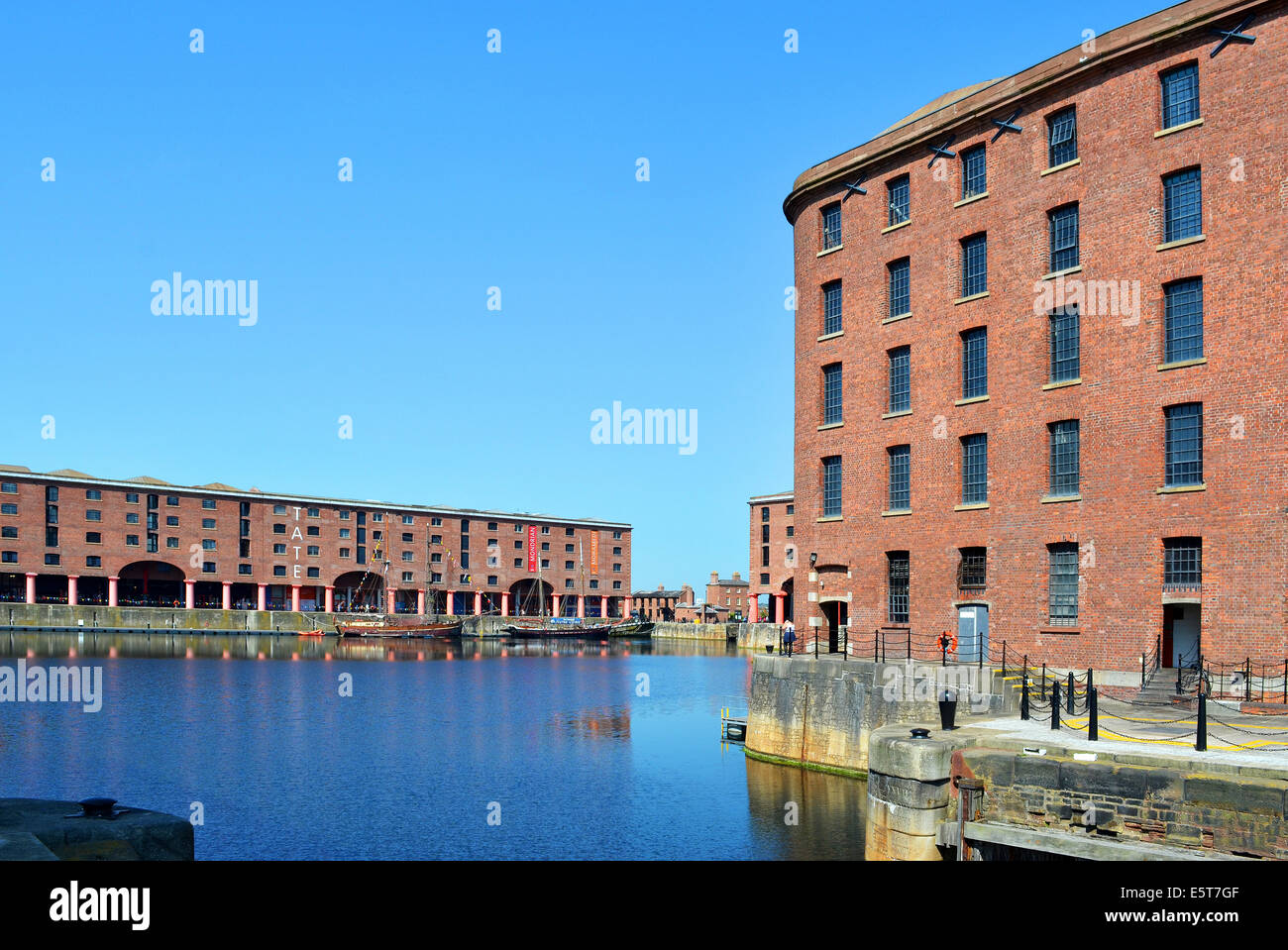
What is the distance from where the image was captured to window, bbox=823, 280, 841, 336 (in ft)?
137

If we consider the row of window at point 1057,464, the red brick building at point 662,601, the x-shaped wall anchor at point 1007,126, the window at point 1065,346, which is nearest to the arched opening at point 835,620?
the row of window at point 1057,464

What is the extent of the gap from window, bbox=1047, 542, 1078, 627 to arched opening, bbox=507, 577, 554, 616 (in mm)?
119891

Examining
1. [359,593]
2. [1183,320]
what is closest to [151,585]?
[359,593]

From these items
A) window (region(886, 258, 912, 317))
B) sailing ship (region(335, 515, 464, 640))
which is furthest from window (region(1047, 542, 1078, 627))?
sailing ship (region(335, 515, 464, 640))

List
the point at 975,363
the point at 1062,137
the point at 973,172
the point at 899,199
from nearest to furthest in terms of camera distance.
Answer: the point at 1062,137 < the point at 975,363 < the point at 973,172 < the point at 899,199

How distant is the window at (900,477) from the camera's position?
3858cm

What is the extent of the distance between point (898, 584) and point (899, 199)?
14.2 metres

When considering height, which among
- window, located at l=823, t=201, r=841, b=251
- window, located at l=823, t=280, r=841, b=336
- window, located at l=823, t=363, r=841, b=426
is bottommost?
window, located at l=823, t=363, r=841, b=426

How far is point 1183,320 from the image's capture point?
101ft

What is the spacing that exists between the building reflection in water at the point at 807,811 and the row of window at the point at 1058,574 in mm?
7734

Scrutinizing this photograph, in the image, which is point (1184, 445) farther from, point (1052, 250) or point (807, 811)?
point (807, 811)

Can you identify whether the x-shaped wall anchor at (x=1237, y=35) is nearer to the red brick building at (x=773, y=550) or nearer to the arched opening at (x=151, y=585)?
the red brick building at (x=773, y=550)

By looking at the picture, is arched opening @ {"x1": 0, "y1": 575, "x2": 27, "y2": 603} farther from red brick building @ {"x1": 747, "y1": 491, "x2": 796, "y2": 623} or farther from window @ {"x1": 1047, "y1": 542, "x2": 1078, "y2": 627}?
window @ {"x1": 1047, "y1": 542, "x2": 1078, "y2": 627}

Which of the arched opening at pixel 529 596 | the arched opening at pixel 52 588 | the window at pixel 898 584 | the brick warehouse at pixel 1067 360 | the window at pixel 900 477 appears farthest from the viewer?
the arched opening at pixel 529 596
